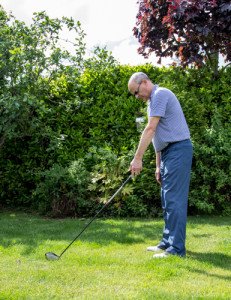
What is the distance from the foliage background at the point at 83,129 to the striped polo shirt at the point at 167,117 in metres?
2.53

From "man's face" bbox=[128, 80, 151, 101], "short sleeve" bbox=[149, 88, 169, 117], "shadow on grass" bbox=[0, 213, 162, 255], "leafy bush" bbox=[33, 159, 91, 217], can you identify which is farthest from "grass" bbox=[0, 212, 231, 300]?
"man's face" bbox=[128, 80, 151, 101]

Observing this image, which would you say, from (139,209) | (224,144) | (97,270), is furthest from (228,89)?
(97,270)

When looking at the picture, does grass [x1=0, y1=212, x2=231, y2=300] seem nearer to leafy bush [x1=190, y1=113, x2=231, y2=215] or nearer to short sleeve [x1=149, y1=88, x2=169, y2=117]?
leafy bush [x1=190, y1=113, x2=231, y2=215]

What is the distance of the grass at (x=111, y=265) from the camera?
10.7 feet

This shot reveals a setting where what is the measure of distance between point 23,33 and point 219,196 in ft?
13.0

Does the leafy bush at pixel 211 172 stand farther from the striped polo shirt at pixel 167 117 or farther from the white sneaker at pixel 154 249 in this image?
the striped polo shirt at pixel 167 117

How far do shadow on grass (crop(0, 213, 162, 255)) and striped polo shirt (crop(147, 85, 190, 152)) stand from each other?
1.34 metres

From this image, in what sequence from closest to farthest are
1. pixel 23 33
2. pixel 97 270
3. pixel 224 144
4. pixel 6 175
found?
pixel 97 270 → pixel 224 144 → pixel 23 33 → pixel 6 175

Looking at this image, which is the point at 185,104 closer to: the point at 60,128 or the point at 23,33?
the point at 60,128

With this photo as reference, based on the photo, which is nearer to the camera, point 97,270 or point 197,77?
point 97,270

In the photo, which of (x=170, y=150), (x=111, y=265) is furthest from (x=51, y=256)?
(x=170, y=150)

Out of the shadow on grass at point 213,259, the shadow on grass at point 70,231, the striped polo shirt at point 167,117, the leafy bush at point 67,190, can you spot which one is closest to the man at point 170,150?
the striped polo shirt at point 167,117

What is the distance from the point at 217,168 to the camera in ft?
22.4

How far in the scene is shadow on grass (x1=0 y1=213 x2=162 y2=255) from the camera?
16.4ft
